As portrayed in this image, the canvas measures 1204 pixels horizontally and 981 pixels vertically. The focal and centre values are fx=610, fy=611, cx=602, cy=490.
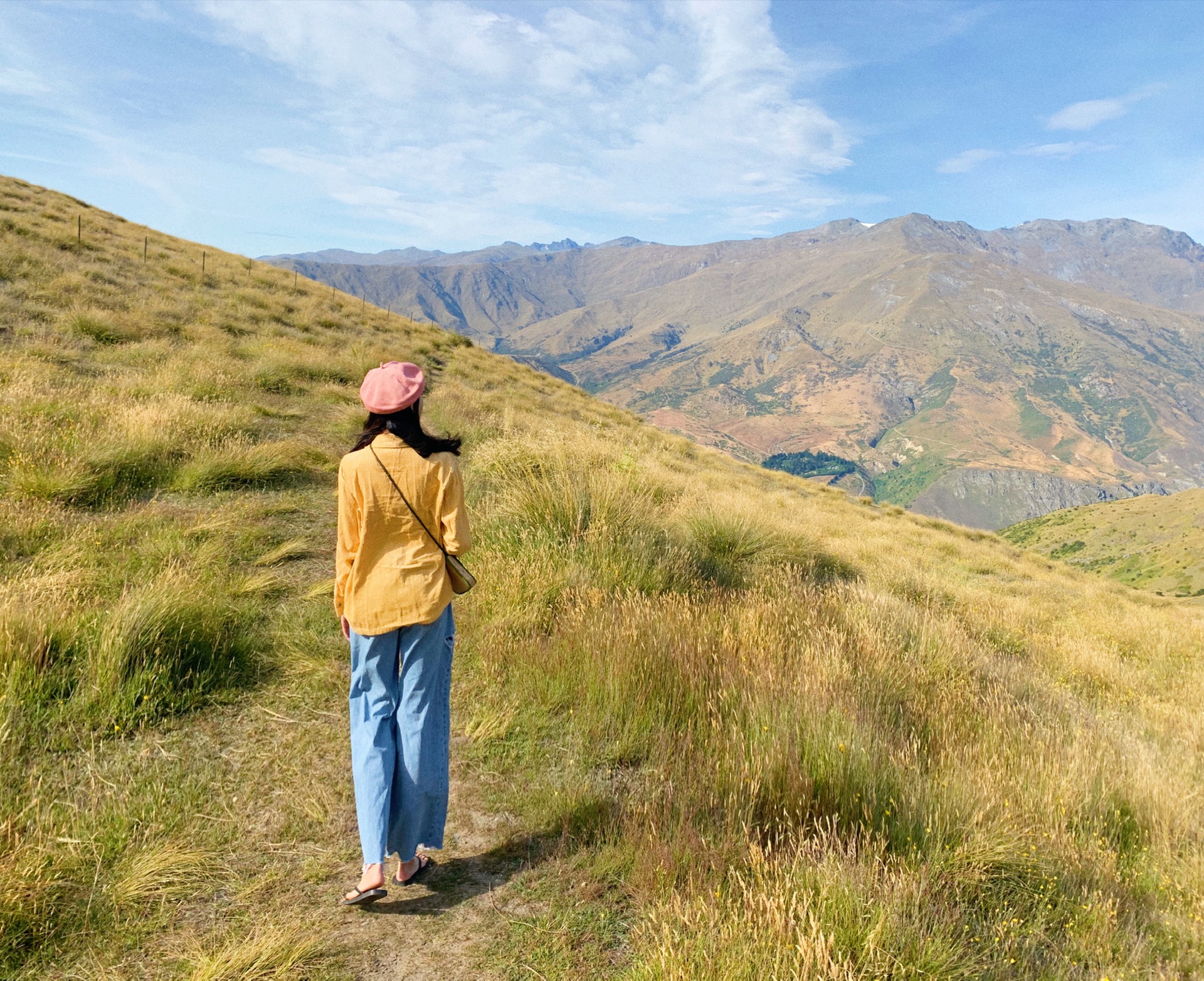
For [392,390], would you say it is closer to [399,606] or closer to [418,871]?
[399,606]

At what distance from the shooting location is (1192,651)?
9555 millimetres

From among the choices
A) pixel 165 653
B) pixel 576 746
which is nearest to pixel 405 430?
pixel 576 746

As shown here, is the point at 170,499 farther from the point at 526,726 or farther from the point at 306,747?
the point at 526,726

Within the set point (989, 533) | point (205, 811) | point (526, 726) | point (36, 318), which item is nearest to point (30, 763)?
point (205, 811)

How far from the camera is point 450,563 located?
107 inches

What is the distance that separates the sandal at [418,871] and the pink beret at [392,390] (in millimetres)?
1991

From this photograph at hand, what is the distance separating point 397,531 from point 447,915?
1.60 metres

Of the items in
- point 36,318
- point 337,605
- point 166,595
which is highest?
point 36,318

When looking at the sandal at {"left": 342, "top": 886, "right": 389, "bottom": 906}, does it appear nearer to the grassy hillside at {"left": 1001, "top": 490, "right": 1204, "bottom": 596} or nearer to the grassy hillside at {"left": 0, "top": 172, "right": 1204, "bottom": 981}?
the grassy hillside at {"left": 0, "top": 172, "right": 1204, "bottom": 981}

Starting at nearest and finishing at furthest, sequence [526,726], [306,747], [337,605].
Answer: [337,605], [306,747], [526,726]

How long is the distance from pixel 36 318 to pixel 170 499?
8.59 m

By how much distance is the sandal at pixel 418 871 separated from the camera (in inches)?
104

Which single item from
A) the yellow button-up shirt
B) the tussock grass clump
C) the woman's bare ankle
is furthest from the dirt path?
the tussock grass clump

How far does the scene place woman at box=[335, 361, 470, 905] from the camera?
102 inches
